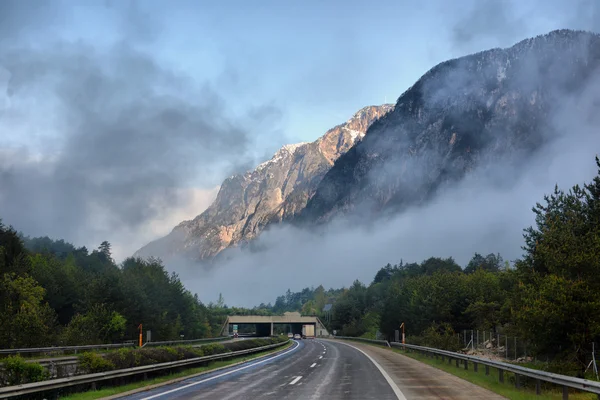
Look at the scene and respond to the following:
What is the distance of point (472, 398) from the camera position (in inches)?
610

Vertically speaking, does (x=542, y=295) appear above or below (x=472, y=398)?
above

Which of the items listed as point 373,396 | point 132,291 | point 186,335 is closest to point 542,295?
point 373,396

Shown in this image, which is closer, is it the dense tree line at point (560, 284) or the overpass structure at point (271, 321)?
the dense tree line at point (560, 284)

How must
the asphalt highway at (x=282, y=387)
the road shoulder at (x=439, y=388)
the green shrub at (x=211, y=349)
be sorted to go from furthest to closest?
the green shrub at (x=211, y=349) → the road shoulder at (x=439, y=388) → the asphalt highway at (x=282, y=387)

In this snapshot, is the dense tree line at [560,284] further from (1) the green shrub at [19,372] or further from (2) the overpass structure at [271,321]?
(2) the overpass structure at [271,321]

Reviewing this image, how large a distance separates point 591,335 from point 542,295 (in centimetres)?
210

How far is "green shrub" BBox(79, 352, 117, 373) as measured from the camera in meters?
17.6

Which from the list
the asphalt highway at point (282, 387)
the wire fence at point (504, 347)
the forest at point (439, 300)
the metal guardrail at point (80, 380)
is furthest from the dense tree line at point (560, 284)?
the metal guardrail at point (80, 380)

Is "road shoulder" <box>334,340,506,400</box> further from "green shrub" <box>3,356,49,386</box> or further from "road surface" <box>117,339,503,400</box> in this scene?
"green shrub" <box>3,356,49,386</box>

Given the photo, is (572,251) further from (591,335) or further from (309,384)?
(309,384)

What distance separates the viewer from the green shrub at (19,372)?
46.3 ft

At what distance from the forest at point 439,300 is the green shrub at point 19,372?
1650 cm

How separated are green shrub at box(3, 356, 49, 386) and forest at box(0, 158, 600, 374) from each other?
54.1 ft

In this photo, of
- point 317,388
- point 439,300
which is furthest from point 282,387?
point 439,300
